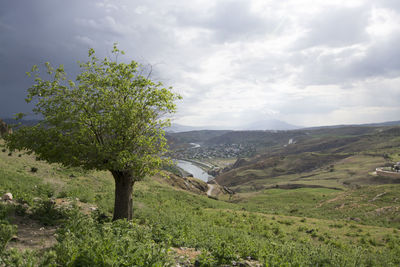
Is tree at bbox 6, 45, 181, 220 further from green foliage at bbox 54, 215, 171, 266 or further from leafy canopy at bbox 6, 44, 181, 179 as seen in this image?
green foliage at bbox 54, 215, 171, 266

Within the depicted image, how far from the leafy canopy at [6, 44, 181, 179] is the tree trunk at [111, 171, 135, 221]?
2.19ft

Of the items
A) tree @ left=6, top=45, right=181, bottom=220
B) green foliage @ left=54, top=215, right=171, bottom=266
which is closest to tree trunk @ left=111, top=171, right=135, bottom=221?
tree @ left=6, top=45, right=181, bottom=220

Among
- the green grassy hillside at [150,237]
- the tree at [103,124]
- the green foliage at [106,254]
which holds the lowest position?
the green grassy hillside at [150,237]

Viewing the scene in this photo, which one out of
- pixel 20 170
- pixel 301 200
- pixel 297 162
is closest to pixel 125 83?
pixel 20 170

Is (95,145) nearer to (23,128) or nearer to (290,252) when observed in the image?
(23,128)

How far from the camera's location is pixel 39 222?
34.4 feet

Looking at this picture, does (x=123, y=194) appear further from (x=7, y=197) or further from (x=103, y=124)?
(x=7, y=197)

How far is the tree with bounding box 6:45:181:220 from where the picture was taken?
11172mm

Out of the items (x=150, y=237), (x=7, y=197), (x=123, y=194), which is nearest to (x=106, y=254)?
(x=150, y=237)

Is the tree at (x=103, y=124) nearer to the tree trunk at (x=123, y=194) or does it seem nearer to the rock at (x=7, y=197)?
the tree trunk at (x=123, y=194)

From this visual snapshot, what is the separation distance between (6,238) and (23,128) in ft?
22.6

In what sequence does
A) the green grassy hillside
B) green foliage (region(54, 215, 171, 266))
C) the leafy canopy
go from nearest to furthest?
green foliage (region(54, 215, 171, 266)), the green grassy hillside, the leafy canopy

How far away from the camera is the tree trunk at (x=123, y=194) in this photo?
40.8ft

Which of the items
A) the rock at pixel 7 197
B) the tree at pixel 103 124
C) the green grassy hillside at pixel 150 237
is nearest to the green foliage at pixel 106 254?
the green grassy hillside at pixel 150 237
